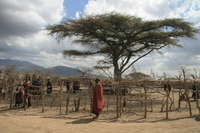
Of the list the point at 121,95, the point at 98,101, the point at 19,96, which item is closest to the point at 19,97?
the point at 19,96

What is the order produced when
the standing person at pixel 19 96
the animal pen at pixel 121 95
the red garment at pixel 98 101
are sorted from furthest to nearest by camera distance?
the standing person at pixel 19 96 < the animal pen at pixel 121 95 < the red garment at pixel 98 101

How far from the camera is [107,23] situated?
14398mm

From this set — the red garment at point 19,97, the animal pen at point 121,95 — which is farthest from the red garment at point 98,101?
the red garment at point 19,97

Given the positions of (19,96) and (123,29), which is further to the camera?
(123,29)

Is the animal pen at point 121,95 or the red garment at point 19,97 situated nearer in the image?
the animal pen at point 121,95

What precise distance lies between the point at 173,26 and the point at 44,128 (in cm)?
1300

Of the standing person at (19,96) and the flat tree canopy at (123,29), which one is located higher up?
the flat tree canopy at (123,29)

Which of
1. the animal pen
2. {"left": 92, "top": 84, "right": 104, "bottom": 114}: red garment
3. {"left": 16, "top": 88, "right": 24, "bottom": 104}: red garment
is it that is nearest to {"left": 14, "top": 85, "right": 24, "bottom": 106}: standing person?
{"left": 16, "top": 88, "right": 24, "bottom": 104}: red garment

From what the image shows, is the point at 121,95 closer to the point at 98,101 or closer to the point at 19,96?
the point at 98,101

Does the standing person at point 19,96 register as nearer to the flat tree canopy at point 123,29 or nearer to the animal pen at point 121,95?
the animal pen at point 121,95

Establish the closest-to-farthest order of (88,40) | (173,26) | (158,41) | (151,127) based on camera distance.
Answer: (151,127) → (173,26) → (158,41) → (88,40)

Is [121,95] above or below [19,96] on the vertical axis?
above

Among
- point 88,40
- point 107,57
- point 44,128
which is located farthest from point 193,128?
point 107,57

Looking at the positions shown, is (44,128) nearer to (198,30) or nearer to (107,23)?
(107,23)
